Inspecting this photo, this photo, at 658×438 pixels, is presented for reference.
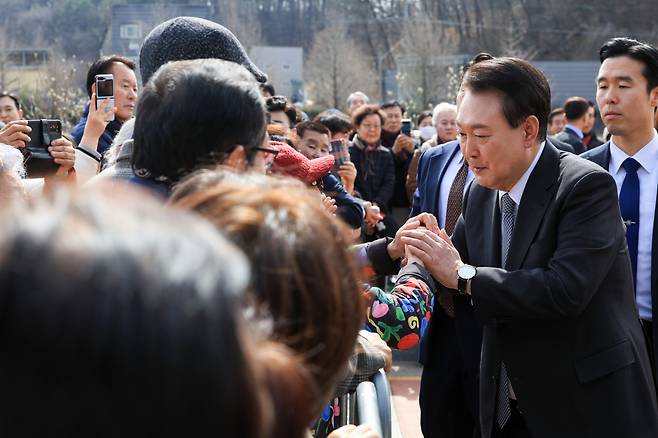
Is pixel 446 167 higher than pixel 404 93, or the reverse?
pixel 446 167

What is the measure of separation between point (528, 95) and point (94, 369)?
231 centimetres

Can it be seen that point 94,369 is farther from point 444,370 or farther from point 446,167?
point 446,167

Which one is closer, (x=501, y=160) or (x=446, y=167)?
(x=501, y=160)

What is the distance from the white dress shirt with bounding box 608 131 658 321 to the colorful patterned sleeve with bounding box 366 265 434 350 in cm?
149

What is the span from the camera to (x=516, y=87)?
279 cm

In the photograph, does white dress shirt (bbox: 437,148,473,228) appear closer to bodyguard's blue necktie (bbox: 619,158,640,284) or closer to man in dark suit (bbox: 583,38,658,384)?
man in dark suit (bbox: 583,38,658,384)

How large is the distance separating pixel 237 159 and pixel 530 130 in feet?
4.69

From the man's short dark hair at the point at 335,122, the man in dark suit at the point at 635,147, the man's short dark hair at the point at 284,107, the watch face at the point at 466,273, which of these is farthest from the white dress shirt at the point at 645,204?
the man's short dark hair at the point at 335,122

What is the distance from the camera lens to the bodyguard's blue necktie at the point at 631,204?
3.62 metres

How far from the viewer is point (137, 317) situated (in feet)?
2.36

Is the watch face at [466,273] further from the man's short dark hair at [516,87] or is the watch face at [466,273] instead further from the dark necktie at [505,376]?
the man's short dark hair at [516,87]

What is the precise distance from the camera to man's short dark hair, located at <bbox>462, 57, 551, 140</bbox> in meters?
2.78

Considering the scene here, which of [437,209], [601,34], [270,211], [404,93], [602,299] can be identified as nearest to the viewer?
[270,211]

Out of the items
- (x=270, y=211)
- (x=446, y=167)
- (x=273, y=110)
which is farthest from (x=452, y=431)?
(x=273, y=110)
